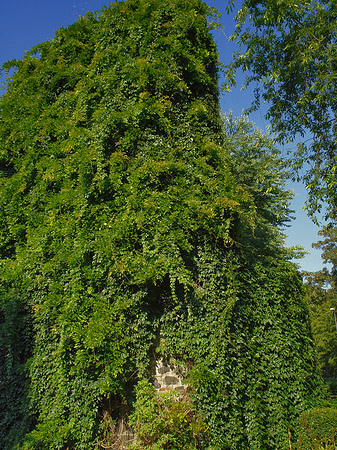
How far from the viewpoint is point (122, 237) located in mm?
5121

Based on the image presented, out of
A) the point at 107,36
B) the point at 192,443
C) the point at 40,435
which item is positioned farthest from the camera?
the point at 107,36

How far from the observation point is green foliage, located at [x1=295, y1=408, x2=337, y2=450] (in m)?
4.48

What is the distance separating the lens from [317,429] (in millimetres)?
4637

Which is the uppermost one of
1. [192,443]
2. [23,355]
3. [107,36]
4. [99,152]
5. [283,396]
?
[107,36]

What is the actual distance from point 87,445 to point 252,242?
9.28 meters

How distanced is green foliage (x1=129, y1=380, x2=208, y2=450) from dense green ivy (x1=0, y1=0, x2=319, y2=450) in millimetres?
207

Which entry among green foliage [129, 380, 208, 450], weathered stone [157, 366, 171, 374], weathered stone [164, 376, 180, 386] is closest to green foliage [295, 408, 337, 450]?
green foliage [129, 380, 208, 450]

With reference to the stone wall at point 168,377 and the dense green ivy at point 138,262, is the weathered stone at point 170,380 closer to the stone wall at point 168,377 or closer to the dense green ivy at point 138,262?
the stone wall at point 168,377

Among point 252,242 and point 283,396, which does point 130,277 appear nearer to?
point 283,396

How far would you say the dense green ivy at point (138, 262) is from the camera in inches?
185

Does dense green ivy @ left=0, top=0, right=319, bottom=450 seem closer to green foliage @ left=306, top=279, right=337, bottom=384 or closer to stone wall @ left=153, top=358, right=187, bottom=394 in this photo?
stone wall @ left=153, top=358, right=187, bottom=394

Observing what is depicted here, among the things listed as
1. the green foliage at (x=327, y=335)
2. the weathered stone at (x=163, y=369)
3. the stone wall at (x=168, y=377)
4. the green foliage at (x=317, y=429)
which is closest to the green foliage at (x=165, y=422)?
the stone wall at (x=168, y=377)

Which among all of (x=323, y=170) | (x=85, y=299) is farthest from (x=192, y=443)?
(x=323, y=170)

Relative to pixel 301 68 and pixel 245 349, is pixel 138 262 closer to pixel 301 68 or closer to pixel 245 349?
pixel 245 349
